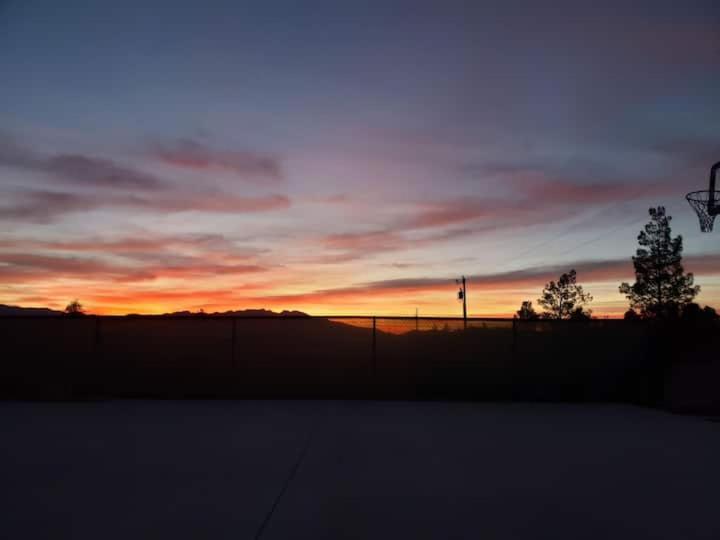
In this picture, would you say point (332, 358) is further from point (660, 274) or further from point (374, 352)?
point (660, 274)

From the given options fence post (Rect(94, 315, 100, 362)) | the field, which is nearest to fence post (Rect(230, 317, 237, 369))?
the field

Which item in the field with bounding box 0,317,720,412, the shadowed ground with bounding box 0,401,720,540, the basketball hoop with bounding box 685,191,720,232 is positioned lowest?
the shadowed ground with bounding box 0,401,720,540

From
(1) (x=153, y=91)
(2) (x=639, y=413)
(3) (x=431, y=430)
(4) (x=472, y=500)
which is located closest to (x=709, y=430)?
(2) (x=639, y=413)

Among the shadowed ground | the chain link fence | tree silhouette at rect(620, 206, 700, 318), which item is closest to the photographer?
the shadowed ground

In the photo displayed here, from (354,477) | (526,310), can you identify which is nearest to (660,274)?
(526,310)

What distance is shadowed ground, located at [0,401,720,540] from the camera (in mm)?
4754

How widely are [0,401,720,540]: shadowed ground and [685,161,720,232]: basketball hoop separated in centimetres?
695

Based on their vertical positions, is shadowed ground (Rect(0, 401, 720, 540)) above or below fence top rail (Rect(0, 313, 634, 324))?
below

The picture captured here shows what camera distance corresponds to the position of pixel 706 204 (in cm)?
→ 1582

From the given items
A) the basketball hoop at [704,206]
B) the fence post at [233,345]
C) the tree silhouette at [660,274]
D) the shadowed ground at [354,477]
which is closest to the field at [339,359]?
the fence post at [233,345]

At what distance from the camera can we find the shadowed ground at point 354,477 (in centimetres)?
475

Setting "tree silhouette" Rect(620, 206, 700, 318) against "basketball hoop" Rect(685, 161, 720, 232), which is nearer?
"basketball hoop" Rect(685, 161, 720, 232)

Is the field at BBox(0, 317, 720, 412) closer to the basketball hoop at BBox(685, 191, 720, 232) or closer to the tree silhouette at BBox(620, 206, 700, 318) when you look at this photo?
the basketball hoop at BBox(685, 191, 720, 232)

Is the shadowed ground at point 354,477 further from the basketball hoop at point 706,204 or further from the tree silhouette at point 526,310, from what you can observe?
the tree silhouette at point 526,310
